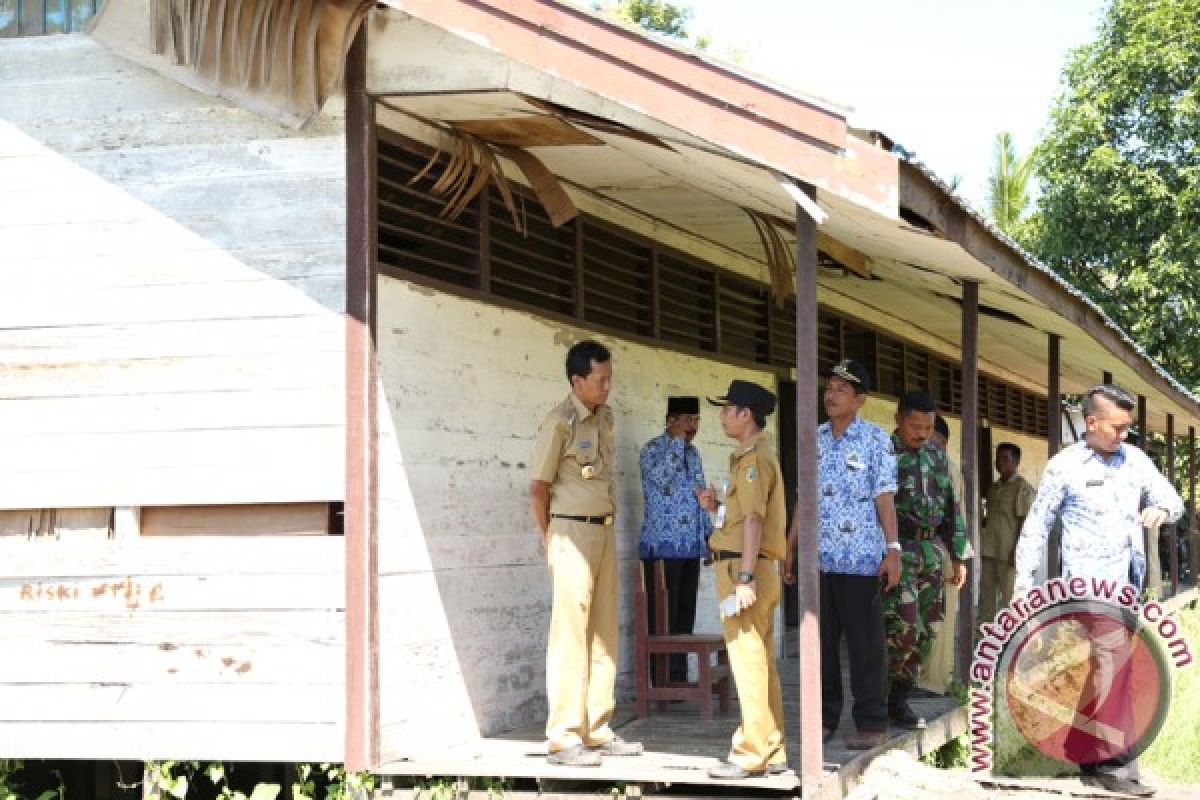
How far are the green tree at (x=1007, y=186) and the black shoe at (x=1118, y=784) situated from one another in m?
24.5

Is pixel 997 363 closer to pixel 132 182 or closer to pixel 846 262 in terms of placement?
pixel 846 262

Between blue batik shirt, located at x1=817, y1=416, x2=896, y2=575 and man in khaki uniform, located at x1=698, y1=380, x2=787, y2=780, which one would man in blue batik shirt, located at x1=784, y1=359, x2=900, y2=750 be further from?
man in khaki uniform, located at x1=698, y1=380, x2=787, y2=780

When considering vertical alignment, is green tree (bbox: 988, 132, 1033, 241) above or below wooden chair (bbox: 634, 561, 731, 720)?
above

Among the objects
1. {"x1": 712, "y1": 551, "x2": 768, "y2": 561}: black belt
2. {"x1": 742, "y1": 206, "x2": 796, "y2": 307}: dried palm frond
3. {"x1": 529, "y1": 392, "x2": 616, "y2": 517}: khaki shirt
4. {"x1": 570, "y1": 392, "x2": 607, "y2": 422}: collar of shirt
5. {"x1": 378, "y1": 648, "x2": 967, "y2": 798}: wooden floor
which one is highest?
{"x1": 742, "y1": 206, "x2": 796, "y2": 307}: dried palm frond

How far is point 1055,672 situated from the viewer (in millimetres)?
7965

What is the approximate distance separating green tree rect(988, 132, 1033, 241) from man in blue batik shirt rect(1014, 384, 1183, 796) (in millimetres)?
24279

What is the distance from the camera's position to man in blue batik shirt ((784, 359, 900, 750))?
6.93 m

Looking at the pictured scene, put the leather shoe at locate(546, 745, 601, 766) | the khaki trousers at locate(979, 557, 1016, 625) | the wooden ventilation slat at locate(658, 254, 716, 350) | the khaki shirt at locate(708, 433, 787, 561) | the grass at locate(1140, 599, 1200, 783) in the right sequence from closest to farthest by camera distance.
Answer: the khaki shirt at locate(708, 433, 787, 561) < the leather shoe at locate(546, 745, 601, 766) < the grass at locate(1140, 599, 1200, 783) < the wooden ventilation slat at locate(658, 254, 716, 350) < the khaki trousers at locate(979, 557, 1016, 625)

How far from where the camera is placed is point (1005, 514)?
12.6m

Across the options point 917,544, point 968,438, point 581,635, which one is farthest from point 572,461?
point 968,438

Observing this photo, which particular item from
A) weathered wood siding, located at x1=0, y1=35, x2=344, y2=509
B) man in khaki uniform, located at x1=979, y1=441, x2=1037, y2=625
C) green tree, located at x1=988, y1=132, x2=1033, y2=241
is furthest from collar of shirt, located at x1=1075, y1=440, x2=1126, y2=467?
green tree, located at x1=988, y1=132, x2=1033, y2=241

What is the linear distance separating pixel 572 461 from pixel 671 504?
1922 millimetres

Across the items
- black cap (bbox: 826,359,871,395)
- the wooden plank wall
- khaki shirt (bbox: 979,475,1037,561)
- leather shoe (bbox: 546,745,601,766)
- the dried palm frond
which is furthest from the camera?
khaki shirt (bbox: 979,475,1037,561)

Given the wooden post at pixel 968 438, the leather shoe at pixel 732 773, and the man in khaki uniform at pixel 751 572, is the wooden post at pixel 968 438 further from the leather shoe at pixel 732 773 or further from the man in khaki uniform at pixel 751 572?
the leather shoe at pixel 732 773
